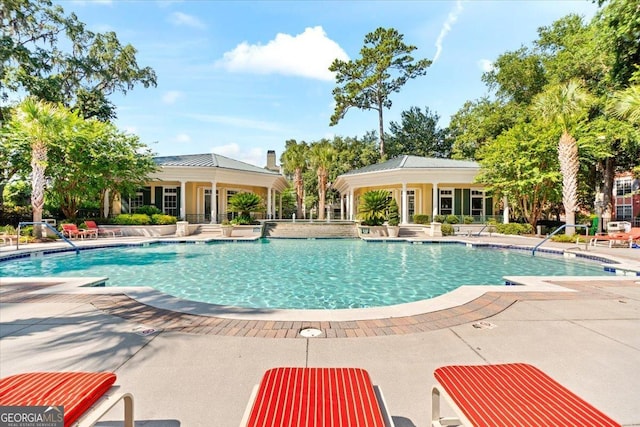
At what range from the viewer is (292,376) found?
216 cm

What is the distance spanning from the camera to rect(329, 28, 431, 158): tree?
3466cm

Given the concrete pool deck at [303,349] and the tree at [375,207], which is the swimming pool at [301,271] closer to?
the concrete pool deck at [303,349]

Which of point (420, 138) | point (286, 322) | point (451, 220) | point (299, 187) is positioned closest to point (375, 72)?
point (420, 138)

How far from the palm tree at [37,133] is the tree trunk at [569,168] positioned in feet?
89.9

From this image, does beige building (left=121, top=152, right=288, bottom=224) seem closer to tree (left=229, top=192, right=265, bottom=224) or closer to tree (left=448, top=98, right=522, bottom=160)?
tree (left=229, top=192, right=265, bottom=224)

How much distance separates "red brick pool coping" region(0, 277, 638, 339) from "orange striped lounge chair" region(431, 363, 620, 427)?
209 cm

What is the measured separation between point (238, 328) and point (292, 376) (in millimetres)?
2486

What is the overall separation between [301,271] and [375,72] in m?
31.1

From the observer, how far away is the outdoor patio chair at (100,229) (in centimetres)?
1928

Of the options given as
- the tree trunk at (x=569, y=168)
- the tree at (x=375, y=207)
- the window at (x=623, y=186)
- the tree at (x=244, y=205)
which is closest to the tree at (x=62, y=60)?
the tree at (x=244, y=205)

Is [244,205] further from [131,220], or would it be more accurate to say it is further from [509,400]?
[509,400]

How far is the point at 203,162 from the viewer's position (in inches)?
994

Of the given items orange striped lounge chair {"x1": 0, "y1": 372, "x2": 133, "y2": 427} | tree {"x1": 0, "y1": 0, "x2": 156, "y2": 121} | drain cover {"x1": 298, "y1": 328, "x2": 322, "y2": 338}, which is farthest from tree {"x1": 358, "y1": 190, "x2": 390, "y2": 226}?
tree {"x1": 0, "y1": 0, "x2": 156, "y2": 121}

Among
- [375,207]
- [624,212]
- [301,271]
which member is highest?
[375,207]
